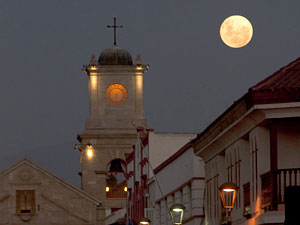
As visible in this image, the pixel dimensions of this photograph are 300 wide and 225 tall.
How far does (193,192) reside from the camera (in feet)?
144

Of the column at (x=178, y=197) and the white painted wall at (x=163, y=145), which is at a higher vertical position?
the white painted wall at (x=163, y=145)

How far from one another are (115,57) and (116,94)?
10.2 ft

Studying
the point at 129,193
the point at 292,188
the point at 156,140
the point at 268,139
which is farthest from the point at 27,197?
the point at 292,188

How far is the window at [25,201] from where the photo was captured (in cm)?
9925

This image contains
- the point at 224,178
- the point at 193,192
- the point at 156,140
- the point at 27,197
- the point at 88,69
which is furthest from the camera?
the point at 27,197

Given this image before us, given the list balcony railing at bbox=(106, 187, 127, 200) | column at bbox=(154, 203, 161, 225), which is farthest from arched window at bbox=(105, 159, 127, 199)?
column at bbox=(154, 203, 161, 225)

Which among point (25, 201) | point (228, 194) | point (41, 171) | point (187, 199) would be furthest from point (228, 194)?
point (41, 171)

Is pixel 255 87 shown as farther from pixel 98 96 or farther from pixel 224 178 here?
pixel 98 96

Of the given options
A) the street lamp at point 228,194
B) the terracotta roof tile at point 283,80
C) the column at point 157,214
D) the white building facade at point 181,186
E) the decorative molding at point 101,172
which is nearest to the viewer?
the street lamp at point 228,194

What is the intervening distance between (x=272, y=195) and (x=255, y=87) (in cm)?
232

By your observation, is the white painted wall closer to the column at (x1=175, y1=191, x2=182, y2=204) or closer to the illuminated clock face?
the column at (x1=175, y1=191, x2=182, y2=204)

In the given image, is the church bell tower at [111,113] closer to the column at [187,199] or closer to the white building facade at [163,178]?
the white building facade at [163,178]

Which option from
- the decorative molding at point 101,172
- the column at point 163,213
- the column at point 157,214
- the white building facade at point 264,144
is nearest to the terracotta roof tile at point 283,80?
the white building facade at point 264,144

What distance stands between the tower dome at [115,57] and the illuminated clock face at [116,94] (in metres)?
1.91
